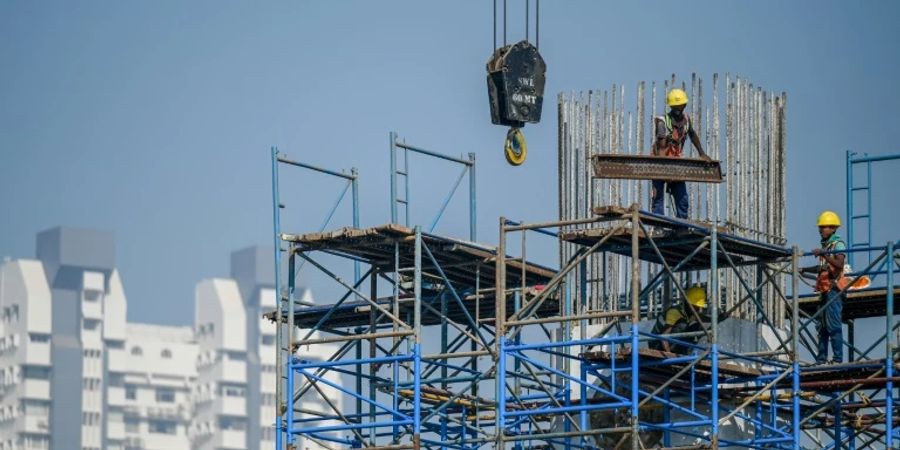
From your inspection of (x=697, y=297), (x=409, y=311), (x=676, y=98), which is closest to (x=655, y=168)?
(x=676, y=98)

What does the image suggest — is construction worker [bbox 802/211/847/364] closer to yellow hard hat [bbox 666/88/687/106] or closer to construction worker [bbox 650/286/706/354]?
construction worker [bbox 650/286/706/354]

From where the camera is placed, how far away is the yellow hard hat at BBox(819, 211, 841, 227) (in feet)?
162

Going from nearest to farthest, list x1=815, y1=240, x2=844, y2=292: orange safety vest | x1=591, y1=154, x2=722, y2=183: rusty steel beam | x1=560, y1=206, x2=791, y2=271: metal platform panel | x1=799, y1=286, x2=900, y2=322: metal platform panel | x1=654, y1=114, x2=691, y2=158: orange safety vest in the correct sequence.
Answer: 1. x1=560, y1=206, x2=791, y2=271: metal platform panel
2. x1=591, y1=154, x2=722, y2=183: rusty steel beam
3. x1=815, y1=240, x2=844, y2=292: orange safety vest
4. x1=654, y1=114, x2=691, y2=158: orange safety vest
5. x1=799, y1=286, x2=900, y2=322: metal platform panel

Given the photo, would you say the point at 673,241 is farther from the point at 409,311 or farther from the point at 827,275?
the point at 409,311

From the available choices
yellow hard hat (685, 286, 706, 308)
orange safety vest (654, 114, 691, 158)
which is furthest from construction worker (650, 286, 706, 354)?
orange safety vest (654, 114, 691, 158)

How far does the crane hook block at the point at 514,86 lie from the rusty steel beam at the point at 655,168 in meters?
4.71

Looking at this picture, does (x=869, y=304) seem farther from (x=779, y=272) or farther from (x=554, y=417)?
(x=554, y=417)

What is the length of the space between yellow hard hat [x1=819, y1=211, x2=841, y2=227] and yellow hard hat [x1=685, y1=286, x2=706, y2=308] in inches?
128

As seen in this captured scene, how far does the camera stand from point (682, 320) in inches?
1869

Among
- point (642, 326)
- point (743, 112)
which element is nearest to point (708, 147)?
point (743, 112)

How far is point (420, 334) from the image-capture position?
163ft

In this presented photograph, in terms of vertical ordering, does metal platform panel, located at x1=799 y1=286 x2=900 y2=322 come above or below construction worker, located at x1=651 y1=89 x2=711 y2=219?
below

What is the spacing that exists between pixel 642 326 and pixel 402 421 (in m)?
5.86

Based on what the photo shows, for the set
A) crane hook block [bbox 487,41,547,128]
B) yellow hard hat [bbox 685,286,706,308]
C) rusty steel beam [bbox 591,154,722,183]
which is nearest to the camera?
rusty steel beam [bbox 591,154,722,183]
